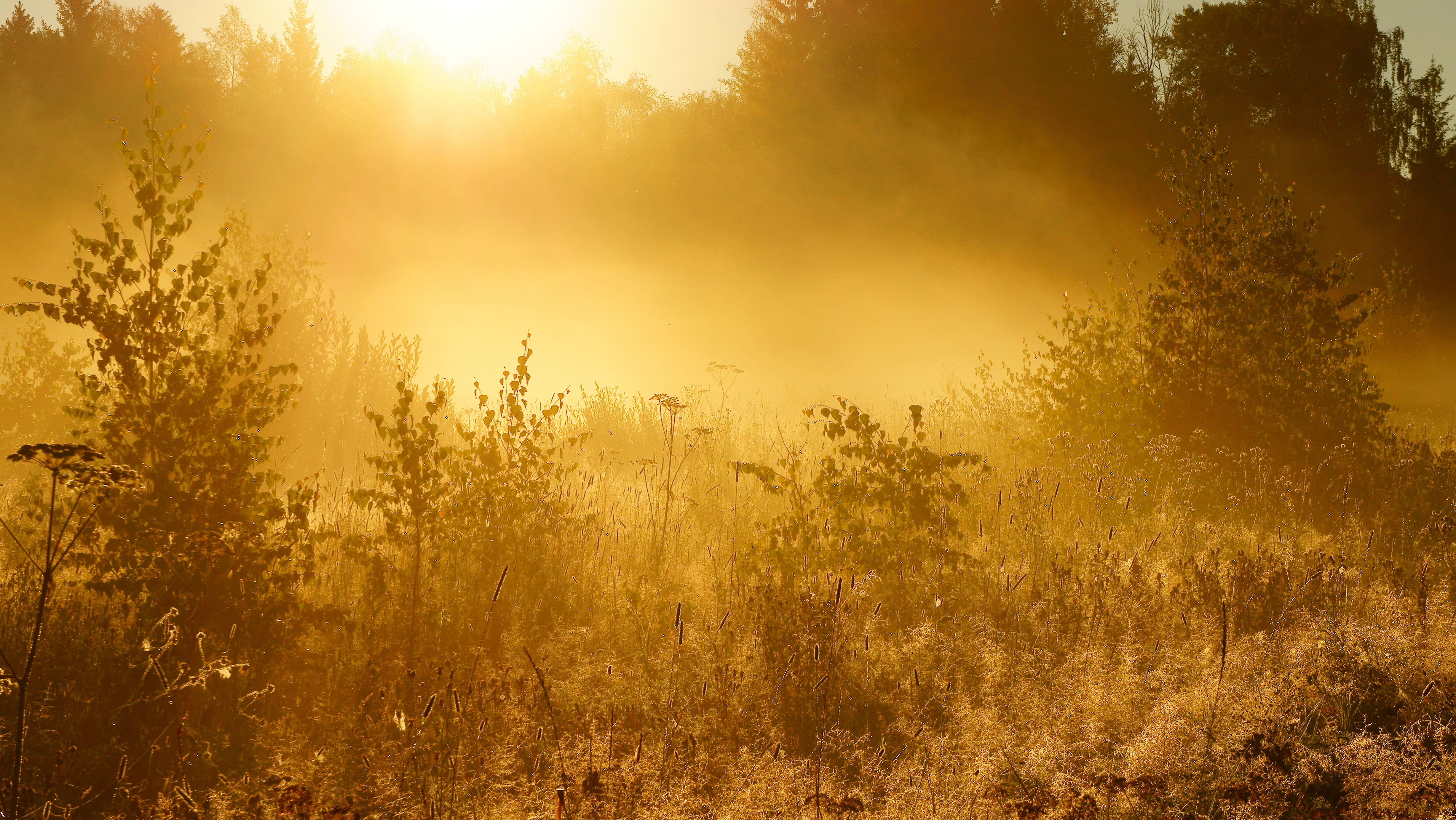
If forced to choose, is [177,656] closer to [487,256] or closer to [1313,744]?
[1313,744]

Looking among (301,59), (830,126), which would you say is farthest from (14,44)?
(830,126)

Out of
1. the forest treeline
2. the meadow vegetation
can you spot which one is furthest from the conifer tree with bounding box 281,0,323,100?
the meadow vegetation

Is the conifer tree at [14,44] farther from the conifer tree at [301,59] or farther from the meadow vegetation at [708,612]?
the meadow vegetation at [708,612]

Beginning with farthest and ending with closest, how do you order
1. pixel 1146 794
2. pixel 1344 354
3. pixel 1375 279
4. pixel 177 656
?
pixel 1375 279 < pixel 1344 354 < pixel 177 656 < pixel 1146 794

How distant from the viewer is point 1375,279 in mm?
14680

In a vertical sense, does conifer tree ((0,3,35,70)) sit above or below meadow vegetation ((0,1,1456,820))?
above

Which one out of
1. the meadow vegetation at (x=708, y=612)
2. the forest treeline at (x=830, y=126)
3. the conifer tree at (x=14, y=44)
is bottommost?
the meadow vegetation at (x=708, y=612)

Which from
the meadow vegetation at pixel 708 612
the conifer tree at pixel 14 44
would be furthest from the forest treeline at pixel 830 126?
the meadow vegetation at pixel 708 612

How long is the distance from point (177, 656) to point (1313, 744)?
481cm

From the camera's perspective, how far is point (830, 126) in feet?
59.4

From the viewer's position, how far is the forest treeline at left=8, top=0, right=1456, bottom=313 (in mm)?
15070

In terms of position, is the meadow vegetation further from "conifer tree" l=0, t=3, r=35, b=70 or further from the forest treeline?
"conifer tree" l=0, t=3, r=35, b=70

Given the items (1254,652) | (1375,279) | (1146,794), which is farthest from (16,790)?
(1375,279)

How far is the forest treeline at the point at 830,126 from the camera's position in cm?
1507
